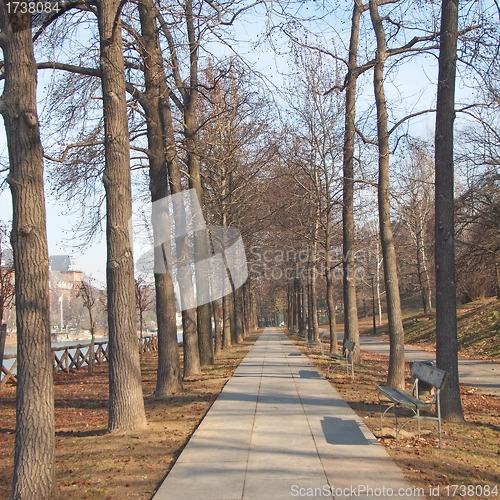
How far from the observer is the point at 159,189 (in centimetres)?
1199

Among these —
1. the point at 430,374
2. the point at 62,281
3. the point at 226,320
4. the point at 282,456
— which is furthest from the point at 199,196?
the point at 62,281

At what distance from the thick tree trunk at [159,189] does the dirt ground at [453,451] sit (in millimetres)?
3562

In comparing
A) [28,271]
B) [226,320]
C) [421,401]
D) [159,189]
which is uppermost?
[159,189]

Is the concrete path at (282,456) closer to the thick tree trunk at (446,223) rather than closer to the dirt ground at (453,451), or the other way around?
the dirt ground at (453,451)

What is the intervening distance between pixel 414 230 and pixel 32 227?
4168cm

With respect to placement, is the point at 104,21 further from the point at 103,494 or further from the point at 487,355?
the point at 487,355

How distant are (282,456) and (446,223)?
4459mm

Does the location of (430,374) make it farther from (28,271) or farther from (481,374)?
(481,374)

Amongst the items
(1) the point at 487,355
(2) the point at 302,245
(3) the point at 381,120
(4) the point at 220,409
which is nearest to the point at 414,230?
(2) the point at 302,245

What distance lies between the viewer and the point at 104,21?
8.94 metres

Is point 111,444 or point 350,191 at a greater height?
point 350,191

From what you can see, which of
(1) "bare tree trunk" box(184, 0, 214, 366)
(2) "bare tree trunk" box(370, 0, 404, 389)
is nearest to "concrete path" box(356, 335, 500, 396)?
(2) "bare tree trunk" box(370, 0, 404, 389)

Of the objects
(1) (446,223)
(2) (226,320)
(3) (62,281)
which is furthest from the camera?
(3) (62,281)

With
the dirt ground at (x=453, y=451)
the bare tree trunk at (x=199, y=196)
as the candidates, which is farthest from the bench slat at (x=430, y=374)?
the bare tree trunk at (x=199, y=196)
